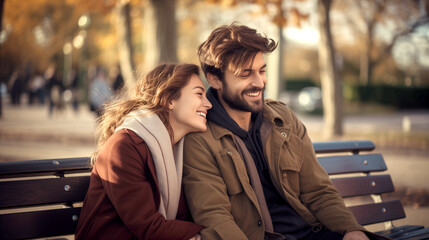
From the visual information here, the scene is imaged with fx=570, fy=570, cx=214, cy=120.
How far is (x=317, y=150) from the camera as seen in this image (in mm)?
4203

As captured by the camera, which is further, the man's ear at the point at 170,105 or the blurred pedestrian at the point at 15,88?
the blurred pedestrian at the point at 15,88

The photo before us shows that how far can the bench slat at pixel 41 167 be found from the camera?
305cm

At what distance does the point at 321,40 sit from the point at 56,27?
25.3m

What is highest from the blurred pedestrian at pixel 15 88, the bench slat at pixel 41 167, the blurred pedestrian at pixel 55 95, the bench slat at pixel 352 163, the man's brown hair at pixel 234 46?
the man's brown hair at pixel 234 46

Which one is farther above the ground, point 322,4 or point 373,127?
point 322,4

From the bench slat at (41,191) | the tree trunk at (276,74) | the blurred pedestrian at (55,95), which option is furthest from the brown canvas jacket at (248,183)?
the blurred pedestrian at (55,95)

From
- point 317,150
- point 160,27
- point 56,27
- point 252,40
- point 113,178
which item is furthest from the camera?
point 56,27

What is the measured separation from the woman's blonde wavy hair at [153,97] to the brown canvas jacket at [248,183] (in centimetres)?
28

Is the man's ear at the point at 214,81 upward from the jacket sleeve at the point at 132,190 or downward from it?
upward

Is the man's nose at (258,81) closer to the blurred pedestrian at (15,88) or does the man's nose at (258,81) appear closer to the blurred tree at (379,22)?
the blurred tree at (379,22)

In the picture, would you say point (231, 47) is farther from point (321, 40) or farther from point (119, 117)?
point (321, 40)

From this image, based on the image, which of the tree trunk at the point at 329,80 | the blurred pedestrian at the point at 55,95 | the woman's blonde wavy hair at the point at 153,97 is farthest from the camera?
the blurred pedestrian at the point at 55,95

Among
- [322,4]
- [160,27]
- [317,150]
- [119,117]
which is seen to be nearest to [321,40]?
[322,4]

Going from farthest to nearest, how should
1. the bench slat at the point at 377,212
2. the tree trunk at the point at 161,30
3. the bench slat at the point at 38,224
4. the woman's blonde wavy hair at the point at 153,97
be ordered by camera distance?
the tree trunk at the point at 161,30
the bench slat at the point at 377,212
the woman's blonde wavy hair at the point at 153,97
the bench slat at the point at 38,224
